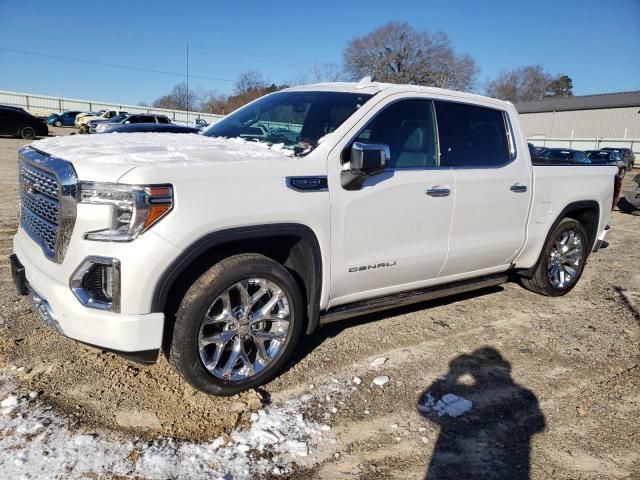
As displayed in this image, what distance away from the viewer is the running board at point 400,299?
368 centimetres

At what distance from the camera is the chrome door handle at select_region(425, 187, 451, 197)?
12.8 ft

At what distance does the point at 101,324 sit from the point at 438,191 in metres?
2.53

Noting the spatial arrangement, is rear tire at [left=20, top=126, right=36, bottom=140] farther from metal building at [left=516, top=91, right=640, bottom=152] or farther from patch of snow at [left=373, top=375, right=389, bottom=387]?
metal building at [left=516, top=91, right=640, bottom=152]

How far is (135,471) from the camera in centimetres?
254

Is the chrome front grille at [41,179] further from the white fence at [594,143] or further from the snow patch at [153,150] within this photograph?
the white fence at [594,143]

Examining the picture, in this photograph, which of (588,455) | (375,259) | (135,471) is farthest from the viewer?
(375,259)

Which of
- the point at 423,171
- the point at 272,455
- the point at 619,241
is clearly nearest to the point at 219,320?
the point at 272,455

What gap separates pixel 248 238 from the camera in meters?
3.05

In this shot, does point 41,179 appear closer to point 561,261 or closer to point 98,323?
point 98,323

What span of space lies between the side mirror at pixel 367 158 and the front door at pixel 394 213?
0.17m

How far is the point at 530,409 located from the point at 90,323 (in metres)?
2.76

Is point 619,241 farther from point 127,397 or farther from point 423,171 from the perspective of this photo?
point 127,397

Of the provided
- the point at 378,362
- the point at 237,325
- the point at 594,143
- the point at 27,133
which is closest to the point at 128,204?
the point at 237,325

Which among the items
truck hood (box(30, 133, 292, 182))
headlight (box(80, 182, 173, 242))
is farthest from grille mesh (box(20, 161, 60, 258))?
headlight (box(80, 182, 173, 242))
